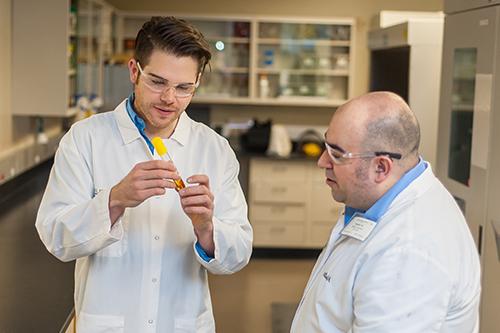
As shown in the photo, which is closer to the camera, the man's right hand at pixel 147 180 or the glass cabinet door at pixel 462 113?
the man's right hand at pixel 147 180

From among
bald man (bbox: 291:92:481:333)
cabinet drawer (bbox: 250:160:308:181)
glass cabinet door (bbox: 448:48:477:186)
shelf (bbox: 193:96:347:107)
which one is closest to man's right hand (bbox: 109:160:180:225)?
bald man (bbox: 291:92:481:333)

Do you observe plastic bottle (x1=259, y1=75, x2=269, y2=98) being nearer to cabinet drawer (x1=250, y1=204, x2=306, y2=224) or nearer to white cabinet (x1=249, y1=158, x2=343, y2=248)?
white cabinet (x1=249, y1=158, x2=343, y2=248)

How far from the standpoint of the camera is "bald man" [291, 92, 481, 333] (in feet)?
5.05

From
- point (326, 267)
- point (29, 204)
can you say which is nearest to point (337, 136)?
point (326, 267)

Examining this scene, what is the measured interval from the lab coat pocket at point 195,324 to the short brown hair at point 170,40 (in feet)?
2.11

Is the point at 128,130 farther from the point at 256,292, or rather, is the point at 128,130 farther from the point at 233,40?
the point at 233,40

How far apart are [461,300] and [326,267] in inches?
11.7

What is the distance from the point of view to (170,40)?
1.96 metres

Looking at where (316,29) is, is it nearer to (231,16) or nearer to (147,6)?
(231,16)

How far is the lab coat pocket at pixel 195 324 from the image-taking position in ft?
6.91

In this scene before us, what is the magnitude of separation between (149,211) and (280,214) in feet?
15.3

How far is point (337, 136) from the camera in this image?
1.65 metres

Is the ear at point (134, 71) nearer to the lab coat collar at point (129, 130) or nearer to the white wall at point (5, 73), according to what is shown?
the lab coat collar at point (129, 130)

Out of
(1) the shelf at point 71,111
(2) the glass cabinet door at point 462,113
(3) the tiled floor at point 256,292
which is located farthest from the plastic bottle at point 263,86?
(2) the glass cabinet door at point 462,113
